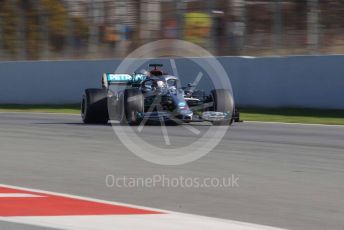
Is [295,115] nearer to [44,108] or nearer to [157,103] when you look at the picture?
[157,103]

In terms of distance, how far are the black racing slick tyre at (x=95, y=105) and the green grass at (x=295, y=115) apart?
3.73 meters

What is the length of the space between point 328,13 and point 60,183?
14471 millimetres

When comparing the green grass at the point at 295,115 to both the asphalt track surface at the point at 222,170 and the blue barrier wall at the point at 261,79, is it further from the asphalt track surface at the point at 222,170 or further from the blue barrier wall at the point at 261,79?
the asphalt track surface at the point at 222,170

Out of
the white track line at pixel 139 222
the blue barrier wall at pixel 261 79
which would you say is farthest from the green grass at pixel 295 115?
the white track line at pixel 139 222

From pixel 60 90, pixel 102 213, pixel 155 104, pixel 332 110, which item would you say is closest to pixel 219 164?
pixel 102 213

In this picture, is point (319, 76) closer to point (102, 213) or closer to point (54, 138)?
point (54, 138)

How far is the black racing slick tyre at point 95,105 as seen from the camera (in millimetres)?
16938

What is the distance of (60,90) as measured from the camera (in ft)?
86.1

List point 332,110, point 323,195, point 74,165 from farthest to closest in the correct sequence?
point 332,110 → point 74,165 → point 323,195

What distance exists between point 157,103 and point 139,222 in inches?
379

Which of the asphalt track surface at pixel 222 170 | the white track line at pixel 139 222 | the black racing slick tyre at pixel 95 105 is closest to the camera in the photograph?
the white track line at pixel 139 222

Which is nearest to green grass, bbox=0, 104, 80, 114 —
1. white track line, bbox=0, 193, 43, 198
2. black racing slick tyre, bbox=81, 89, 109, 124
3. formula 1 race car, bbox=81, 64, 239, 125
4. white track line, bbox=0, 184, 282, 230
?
black racing slick tyre, bbox=81, 89, 109, 124

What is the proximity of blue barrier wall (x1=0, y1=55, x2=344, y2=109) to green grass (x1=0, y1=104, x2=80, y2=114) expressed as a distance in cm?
70

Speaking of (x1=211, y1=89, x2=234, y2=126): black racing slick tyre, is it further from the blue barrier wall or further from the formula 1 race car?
the blue barrier wall
